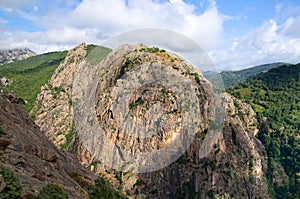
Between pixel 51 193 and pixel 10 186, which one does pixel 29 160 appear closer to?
pixel 51 193

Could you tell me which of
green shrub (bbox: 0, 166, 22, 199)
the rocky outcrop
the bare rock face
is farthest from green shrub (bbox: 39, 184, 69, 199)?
the bare rock face

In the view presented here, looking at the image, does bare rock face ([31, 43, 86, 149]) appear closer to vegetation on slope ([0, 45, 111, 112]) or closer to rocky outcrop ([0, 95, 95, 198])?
vegetation on slope ([0, 45, 111, 112])

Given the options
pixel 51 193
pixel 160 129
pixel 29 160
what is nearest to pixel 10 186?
pixel 51 193

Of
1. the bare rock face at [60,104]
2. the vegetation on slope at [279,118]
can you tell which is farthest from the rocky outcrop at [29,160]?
the vegetation on slope at [279,118]

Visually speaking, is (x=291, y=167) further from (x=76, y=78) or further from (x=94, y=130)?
(x=76, y=78)

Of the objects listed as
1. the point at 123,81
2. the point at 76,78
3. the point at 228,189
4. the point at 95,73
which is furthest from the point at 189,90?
the point at 76,78

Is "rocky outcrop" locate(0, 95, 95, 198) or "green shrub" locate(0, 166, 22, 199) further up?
"rocky outcrop" locate(0, 95, 95, 198)
